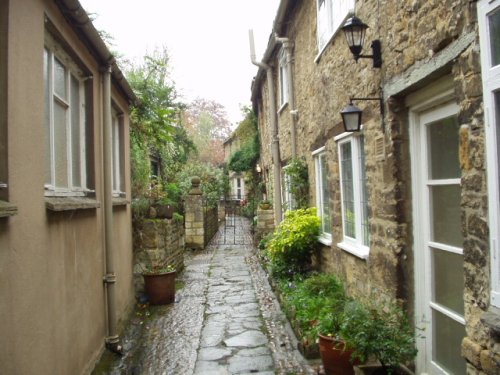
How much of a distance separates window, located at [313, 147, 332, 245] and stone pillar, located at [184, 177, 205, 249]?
684cm

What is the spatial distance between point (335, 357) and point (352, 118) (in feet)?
8.34

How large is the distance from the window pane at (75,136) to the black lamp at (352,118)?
3008 mm

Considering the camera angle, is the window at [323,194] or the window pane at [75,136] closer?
the window pane at [75,136]

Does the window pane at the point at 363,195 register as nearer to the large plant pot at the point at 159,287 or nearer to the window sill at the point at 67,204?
the window sill at the point at 67,204

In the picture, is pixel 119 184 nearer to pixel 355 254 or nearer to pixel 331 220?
pixel 331 220

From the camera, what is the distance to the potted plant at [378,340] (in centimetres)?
351

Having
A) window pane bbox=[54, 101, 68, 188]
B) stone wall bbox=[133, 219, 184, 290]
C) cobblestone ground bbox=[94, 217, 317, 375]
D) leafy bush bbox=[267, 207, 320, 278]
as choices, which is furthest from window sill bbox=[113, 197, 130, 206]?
leafy bush bbox=[267, 207, 320, 278]

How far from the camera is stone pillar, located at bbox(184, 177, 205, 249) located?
46.2ft

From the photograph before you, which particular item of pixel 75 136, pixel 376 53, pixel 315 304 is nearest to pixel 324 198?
pixel 315 304

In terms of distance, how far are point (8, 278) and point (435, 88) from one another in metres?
3.38

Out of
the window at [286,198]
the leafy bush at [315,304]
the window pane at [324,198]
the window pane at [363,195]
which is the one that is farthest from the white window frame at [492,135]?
the window at [286,198]

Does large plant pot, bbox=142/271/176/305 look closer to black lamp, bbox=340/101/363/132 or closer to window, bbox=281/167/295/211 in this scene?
window, bbox=281/167/295/211

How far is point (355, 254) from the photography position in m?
5.40

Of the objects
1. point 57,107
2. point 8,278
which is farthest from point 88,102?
point 8,278
